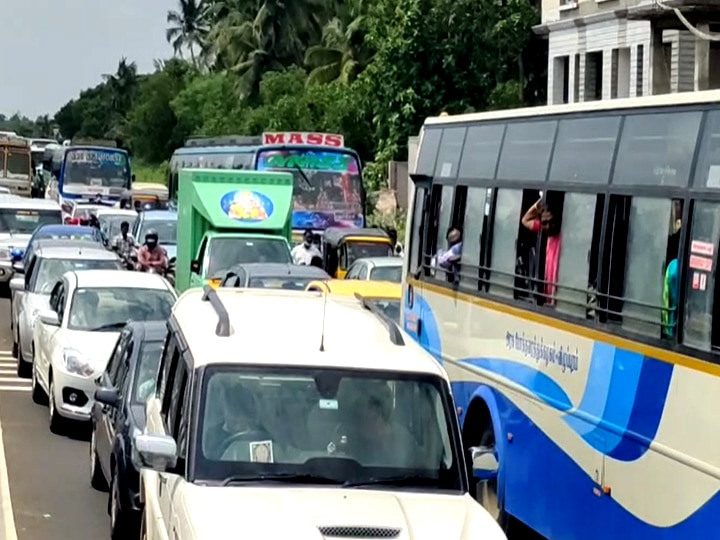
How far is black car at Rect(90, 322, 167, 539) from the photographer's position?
1074cm

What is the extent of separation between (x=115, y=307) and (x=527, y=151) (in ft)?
23.4

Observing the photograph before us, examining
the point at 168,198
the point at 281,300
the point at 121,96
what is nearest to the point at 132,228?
the point at 168,198

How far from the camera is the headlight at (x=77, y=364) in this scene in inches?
614

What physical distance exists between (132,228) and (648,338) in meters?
28.5

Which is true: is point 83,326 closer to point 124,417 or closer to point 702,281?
point 124,417

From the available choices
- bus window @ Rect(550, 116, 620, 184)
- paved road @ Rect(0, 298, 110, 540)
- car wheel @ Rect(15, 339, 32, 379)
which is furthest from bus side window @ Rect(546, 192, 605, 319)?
car wheel @ Rect(15, 339, 32, 379)

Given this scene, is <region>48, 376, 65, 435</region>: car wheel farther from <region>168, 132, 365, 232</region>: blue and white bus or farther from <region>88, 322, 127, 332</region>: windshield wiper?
<region>168, 132, 365, 232</region>: blue and white bus

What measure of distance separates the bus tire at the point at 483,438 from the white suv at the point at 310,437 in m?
3.69

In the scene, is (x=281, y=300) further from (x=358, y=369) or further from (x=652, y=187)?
(x=652, y=187)

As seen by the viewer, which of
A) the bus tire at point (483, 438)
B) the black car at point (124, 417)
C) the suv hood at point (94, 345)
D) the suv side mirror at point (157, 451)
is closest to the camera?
the suv side mirror at point (157, 451)

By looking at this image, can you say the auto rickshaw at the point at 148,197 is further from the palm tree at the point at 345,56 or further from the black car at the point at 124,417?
the black car at the point at 124,417

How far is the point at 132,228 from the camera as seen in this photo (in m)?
35.9

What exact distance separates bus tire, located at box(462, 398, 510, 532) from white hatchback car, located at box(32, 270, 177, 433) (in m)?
5.10

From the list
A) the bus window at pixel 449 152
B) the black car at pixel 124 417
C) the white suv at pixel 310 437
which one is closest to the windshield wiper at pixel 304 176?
the bus window at pixel 449 152
